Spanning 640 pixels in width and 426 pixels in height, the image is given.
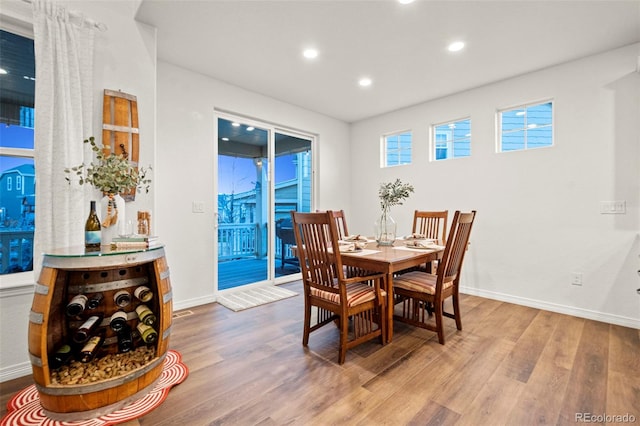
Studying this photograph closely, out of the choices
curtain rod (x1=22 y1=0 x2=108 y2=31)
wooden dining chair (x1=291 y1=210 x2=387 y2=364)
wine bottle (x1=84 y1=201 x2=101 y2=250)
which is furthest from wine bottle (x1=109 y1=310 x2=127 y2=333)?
curtain rod (x1=22 y1=0 x2=108 y2=31)

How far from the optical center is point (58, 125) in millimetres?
1948

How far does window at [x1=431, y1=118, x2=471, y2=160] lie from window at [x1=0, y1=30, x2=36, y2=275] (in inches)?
170

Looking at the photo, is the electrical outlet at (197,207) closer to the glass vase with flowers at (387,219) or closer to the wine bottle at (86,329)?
the wine bottle at (86,329)

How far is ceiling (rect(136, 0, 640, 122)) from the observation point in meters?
2.28

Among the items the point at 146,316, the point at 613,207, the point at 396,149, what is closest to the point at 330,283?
the point at 146,316

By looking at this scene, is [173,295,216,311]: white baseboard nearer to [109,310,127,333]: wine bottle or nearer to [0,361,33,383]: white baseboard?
[0,361,33,383]: white baseboard

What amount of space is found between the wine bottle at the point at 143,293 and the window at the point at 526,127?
3946 millimetres

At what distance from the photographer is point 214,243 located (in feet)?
11.6

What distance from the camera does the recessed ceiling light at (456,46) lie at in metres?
2.74

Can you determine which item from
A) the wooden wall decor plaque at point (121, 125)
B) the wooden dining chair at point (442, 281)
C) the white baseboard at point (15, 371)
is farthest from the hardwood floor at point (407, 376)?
the wooden wall decor plaque at point (121, 125)

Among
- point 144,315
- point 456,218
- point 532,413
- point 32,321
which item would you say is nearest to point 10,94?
point 32,321

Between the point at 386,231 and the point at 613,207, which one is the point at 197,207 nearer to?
the point at 386,231

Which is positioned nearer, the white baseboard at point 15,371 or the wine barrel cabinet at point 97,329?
the wine barrel cabinet at point 97,329

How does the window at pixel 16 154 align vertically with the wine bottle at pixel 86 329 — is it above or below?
above
